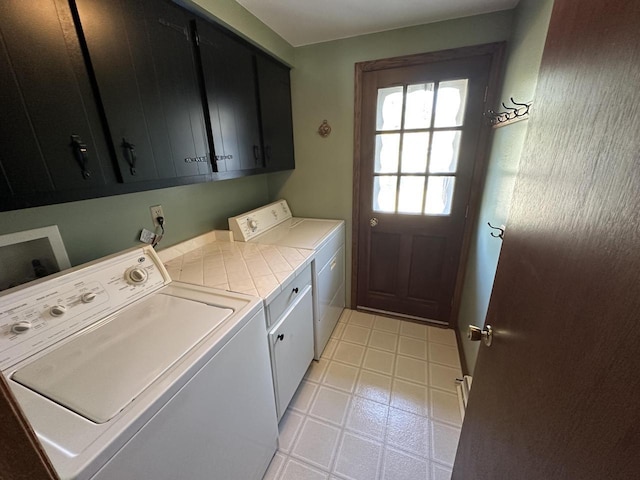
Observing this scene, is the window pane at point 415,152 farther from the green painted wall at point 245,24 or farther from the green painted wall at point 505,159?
the green painted wall at point 245,24

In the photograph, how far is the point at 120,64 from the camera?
921 millimetres

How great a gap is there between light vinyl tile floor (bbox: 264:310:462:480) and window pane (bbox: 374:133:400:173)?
1.40m

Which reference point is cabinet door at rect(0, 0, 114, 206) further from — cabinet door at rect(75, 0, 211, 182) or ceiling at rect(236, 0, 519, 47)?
ceiling at rect(236, 0, 519, 47)

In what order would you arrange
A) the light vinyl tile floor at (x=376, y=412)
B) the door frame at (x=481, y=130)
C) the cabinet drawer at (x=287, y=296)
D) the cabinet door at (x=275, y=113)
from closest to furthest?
the cabinet drawer at (x=287, y=296), the light vinyl tile floor at (x=376, y=412), the door frame at (x=481, y=130), the cabinet door at (x=275, y=113)

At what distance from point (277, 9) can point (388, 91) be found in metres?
0.89

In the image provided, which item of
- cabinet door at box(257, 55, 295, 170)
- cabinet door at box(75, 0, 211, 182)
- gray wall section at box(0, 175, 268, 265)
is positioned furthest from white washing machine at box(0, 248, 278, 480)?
cabinet door at box(257, 55, 295, 170)

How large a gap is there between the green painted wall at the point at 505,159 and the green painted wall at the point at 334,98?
293 millimetres

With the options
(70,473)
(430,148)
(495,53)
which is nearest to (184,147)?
(70,473)

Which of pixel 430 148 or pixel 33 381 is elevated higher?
pixel 430 148

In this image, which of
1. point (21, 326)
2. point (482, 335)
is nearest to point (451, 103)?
point (482, 335)

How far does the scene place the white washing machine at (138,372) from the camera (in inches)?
23.9

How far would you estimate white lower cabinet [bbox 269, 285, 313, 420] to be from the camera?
1283mm

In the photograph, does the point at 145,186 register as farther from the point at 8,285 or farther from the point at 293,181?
the point at 293,181

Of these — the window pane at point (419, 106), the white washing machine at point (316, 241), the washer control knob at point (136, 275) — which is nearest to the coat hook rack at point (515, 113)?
the window pane at point (419, 106)
